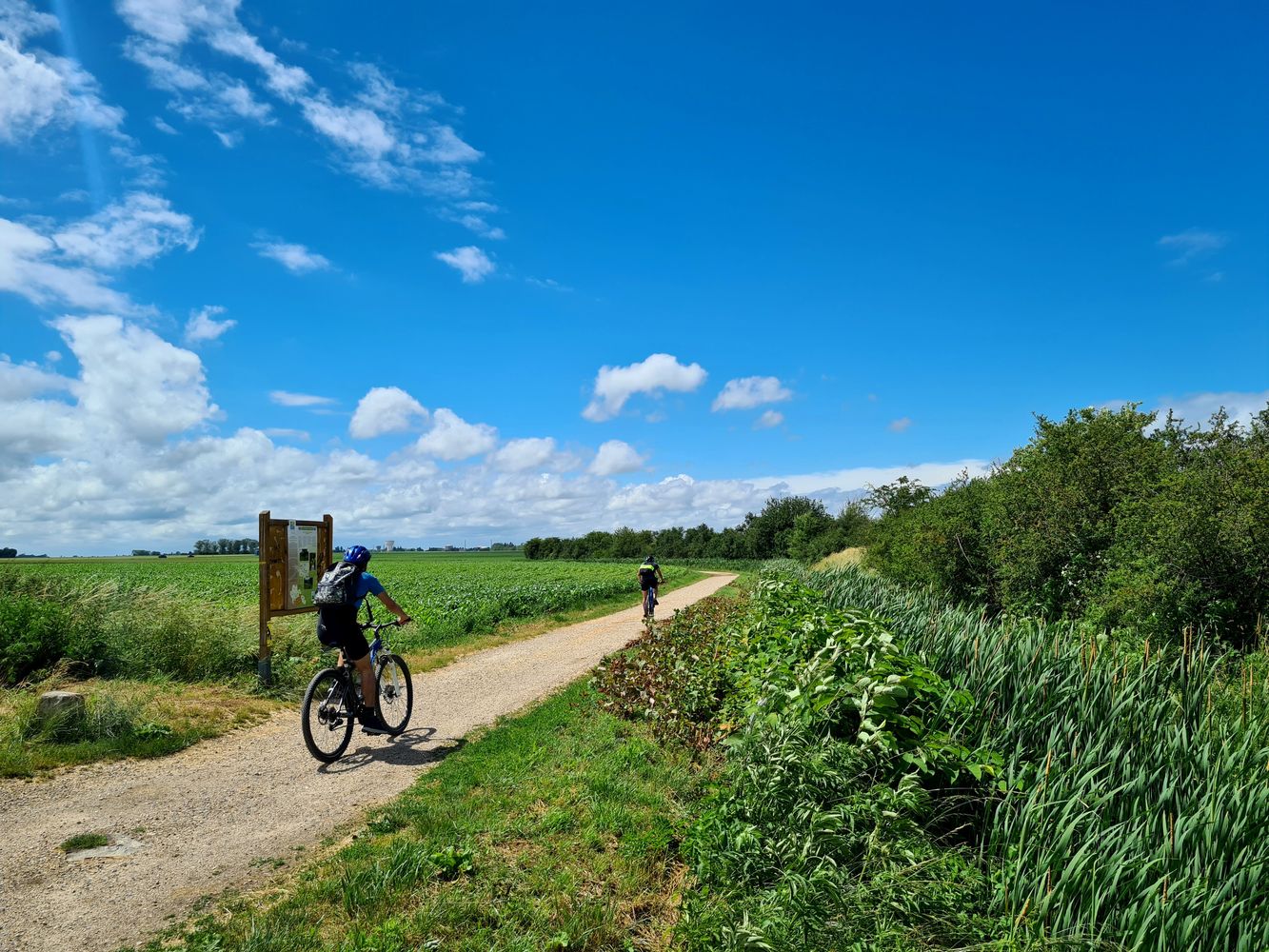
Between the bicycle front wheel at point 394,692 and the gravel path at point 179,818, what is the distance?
7.9 inches

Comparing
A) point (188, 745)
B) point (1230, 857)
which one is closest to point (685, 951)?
point (1230, 857)

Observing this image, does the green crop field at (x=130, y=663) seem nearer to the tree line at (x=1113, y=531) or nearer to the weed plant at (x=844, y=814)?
the weed plant at (x=844, y=814)

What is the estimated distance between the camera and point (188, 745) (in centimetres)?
810

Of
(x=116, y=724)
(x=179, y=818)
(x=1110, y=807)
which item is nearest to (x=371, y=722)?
(x=179, y=818)

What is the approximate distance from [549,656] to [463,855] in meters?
10.1

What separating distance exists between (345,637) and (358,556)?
90 centimetres

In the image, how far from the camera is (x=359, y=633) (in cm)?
767

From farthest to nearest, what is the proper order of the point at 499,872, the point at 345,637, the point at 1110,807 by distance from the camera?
the point at 345,637
the point at 499,872
the point at 1110,807

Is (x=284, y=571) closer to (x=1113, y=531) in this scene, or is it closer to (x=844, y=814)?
(x=844, y=814)

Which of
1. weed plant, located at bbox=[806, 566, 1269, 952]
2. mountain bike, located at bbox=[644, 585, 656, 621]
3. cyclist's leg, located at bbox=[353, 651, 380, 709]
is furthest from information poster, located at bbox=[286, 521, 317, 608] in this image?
mountain bike, located at bbox=[644, 585, 656, 621]

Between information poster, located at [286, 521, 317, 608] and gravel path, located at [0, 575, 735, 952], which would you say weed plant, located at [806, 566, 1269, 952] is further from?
information poster, located at [286, 521, 317, 608]

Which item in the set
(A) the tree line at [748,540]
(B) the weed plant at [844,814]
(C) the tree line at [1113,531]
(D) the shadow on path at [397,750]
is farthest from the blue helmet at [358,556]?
(A) the tree line at [748,540]

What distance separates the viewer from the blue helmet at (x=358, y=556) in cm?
748

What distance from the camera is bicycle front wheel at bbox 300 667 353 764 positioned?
287 inches
